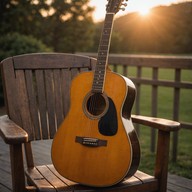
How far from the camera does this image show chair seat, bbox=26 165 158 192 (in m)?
1.89

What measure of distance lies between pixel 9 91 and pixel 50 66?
39 cm

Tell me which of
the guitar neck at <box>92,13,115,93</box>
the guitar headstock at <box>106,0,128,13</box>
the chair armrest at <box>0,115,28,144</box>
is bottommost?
the chair armrest at <box>0,115,28,144</box>

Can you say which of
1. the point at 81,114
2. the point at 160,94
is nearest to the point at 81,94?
the point at 81,114

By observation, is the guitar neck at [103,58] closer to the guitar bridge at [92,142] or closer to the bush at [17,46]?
the guitar bridge at [92,142]

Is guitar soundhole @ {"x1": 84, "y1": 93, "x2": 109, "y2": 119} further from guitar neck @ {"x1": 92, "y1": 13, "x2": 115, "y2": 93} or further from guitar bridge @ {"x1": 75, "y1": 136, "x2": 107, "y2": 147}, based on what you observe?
guitar bridge @ {"x1": 75, "y1": 136, "x2": 107, "y2": 147}

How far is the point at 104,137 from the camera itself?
1.95 meters

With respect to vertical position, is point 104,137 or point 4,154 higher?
point 104,137

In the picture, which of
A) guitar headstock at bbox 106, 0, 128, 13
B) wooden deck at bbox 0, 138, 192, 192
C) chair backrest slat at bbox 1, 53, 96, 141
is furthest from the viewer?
wooden deck at bbox 0, 138, 192, 192

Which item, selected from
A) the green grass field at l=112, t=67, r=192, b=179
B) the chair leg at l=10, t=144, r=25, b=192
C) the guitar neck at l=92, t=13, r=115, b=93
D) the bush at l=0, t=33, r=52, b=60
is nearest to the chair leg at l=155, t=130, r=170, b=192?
the guitar neck at l=92, t=13, r=115, b=93

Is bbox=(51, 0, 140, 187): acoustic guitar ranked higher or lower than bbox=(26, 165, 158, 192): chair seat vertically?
higher

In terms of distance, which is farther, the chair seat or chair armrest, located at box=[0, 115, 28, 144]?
the chair seat

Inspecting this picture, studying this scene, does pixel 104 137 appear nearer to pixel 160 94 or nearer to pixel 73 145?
pixel 73 145

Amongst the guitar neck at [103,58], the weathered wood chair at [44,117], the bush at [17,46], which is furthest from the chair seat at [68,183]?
the bush at [17,46]

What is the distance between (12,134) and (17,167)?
0.18 meters
